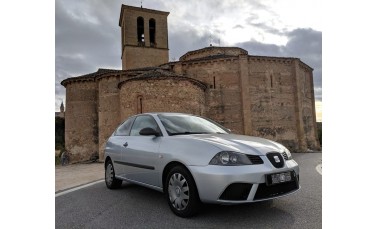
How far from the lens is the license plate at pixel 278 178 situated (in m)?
3.43

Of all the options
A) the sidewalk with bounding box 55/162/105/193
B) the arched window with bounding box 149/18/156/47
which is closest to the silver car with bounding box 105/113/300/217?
the sidewalk with bounding box 55/162/105/193

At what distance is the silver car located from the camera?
11.0 feet

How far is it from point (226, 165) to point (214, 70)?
2015 centimetres

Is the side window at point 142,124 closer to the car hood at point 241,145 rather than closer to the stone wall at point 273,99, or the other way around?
the car hood at point 241,145

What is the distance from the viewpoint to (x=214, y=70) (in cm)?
2309

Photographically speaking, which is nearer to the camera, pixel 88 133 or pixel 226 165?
pixel 226 165

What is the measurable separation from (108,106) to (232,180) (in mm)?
20170

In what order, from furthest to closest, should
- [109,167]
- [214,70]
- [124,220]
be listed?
1. [214,70]
2. [109,167]
3. [124,220]

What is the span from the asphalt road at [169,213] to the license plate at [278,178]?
437 millimetres

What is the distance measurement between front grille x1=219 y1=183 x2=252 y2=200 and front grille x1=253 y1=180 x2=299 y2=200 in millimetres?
120

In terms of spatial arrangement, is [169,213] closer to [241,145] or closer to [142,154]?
[142,154]

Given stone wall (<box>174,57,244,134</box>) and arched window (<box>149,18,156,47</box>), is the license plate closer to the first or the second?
stone wall (<box>174,57,244,134</box>)
